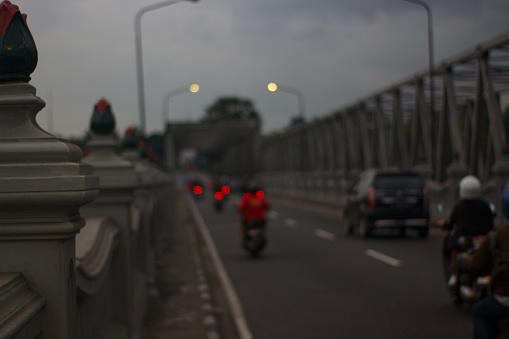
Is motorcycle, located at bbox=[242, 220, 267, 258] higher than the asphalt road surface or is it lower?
higher

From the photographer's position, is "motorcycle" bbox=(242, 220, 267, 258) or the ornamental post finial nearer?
the ornamental post finial

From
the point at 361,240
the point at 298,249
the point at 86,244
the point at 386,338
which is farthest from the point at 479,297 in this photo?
the point at 361,240

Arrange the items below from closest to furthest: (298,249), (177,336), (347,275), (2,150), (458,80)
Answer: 1. (2,150)
2. (177,336)
3. (347,275)
4. (298,249)
5. (458,80)

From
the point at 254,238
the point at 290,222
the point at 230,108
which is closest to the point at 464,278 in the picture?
the point at 254,238

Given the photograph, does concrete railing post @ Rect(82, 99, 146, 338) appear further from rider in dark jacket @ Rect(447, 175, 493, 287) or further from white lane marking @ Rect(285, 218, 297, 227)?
white lane marking @ Rect(285, 218, 297, 227)

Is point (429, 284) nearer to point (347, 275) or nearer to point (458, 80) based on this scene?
point (347, 275)

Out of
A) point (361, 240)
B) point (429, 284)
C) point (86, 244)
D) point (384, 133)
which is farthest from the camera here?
point (384, 133)

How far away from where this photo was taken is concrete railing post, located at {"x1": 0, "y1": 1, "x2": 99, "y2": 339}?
123 inches

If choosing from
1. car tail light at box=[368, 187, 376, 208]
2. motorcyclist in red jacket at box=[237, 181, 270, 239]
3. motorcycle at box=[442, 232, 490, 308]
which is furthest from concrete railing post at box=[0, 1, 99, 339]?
car tail light at box=[368, 187, 376, 208]

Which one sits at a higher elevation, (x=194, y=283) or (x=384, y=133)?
(x=384, y=133)

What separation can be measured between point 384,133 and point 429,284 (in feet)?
82.9

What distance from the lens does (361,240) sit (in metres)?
20.4

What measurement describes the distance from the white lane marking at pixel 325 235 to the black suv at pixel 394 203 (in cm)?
87

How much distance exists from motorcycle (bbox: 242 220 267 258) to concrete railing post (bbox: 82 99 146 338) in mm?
10170
